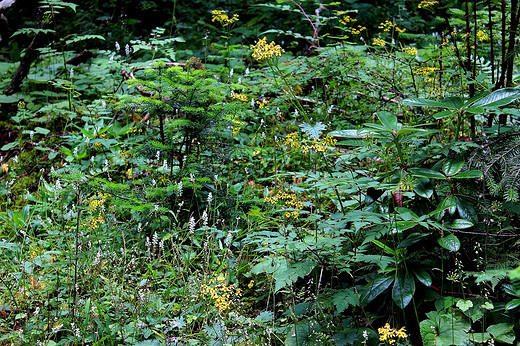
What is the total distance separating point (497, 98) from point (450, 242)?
2.28 ft

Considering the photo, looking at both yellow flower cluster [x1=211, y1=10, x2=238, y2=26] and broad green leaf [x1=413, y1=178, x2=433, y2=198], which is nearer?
broad green leaf [x1=413, y1=178, x2=433, y2=198]

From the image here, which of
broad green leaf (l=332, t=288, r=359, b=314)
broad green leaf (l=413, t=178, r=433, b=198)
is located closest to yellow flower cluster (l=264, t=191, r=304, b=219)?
broad green leaf (l=332, t=288, r=359, b=314)

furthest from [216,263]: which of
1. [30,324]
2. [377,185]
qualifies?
[377,185]

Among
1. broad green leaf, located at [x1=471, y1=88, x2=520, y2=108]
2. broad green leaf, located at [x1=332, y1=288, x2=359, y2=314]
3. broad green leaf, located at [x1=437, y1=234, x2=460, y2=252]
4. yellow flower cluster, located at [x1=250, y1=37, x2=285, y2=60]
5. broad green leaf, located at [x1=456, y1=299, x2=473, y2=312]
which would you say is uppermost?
yellow flower cluster, located at [x1=250, y1=37, x2=285, y2=60]

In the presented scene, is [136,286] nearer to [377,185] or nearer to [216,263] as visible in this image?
[216,263]

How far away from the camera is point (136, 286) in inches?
108

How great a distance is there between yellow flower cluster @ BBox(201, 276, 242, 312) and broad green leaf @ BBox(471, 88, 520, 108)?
151cm

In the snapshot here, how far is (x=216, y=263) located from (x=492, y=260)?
1.79m

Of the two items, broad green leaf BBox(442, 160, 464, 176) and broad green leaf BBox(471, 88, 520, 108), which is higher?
broad green leaf BBox(471, 88, 520, 108)

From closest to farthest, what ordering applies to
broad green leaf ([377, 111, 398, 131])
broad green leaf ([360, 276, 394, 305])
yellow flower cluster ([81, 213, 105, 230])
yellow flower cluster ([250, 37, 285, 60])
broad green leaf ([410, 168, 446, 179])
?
broad green leaf ([377, 111, 398, 131]) → broad green leaf ([410, 168, 446, 179]) → broad green leaf ([360, 276, 394, 305]) → yellow flower cluster ([250, 37, 285, 60]) → yellow flower cluster ([81, 213, 105, 230])

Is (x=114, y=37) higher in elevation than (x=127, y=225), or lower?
higher

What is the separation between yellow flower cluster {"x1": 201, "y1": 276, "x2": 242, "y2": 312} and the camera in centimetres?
216

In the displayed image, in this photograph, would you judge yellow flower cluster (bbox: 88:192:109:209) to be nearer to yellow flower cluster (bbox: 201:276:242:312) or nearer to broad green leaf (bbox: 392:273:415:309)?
yellow flower cluster (bbox: 201:276:242:312)

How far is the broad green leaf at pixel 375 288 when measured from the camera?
6.78 ft
